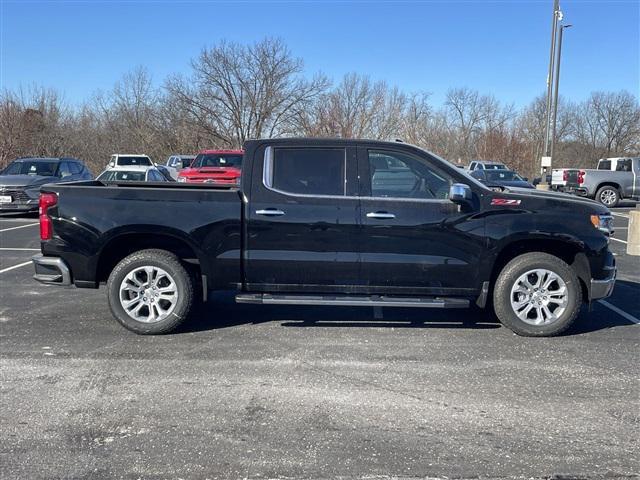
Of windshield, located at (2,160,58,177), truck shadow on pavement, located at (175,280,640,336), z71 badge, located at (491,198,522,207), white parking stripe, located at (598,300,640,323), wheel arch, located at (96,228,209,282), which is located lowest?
truck shadow on pavement, located at (175,280,640,336)

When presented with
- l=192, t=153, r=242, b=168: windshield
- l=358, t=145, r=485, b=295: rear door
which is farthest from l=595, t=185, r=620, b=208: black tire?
l=358, t=145, r=485, b=295: rear door

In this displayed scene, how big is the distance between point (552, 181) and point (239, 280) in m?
21.6

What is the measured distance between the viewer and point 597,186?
22484 mm

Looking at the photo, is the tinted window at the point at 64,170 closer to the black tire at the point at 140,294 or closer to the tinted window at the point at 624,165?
the black tire at the point at 140,294

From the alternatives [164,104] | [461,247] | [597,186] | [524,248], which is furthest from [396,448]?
[164,104]

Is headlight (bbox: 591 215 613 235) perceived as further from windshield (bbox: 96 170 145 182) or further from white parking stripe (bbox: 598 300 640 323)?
windshield (bbox: 96 170 145 182)

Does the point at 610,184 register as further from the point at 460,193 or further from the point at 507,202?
the point at 460,193

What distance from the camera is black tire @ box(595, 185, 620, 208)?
73.6ft

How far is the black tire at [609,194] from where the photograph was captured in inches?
883

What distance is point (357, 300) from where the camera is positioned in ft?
18.9

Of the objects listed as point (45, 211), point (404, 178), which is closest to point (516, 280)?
point (404, 178)

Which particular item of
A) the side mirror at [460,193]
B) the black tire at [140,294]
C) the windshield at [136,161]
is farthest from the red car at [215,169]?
the windshield at [136,161]

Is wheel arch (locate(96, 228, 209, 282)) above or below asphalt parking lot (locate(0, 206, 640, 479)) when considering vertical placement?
above

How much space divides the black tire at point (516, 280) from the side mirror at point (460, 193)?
0.82 m
